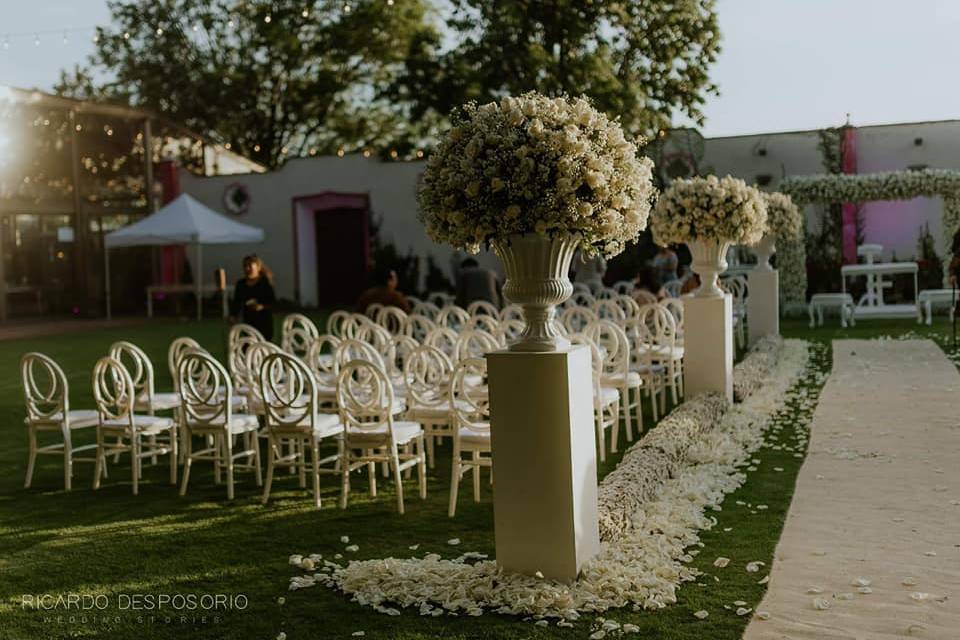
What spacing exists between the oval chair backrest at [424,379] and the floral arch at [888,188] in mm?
11869

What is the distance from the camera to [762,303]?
13.2m

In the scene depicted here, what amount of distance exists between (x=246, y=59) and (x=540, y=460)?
25073 mm

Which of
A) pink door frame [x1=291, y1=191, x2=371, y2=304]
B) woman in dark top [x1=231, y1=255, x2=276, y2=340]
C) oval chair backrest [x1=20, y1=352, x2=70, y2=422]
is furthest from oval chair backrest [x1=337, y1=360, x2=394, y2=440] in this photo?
pink door frame [x1=291, y1=191, x2=371, y2=304]

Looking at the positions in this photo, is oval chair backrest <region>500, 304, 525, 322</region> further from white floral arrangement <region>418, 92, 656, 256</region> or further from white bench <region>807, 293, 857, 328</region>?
white bench <region>807, 293, 857, 328</region>

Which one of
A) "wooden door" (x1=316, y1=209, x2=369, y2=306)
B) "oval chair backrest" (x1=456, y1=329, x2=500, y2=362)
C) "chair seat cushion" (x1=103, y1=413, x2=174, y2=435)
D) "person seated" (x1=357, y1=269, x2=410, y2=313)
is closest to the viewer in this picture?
"chair seat cushion" (x1=103, y1=413, x2=174, y2=435)

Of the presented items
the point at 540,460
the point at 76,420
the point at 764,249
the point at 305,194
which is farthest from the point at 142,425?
the point at 305,194

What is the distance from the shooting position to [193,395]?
6340 mm

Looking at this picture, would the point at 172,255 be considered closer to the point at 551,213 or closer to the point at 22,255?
the point at 22,255

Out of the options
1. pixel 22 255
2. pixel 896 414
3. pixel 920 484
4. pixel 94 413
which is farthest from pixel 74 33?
pixel 920 484

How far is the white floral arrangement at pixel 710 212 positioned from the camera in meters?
8.09

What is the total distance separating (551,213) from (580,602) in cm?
151

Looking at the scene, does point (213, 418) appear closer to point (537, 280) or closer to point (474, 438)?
point (474, 438)

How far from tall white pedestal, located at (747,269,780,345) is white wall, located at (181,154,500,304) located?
9.36 m

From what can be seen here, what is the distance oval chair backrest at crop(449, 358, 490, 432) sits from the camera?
5468 mm
